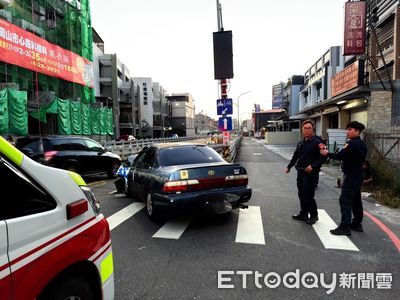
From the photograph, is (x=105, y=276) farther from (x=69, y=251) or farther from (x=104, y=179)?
(x=104, y=179)

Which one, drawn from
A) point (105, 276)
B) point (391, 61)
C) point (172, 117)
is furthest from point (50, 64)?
point (172, 117)

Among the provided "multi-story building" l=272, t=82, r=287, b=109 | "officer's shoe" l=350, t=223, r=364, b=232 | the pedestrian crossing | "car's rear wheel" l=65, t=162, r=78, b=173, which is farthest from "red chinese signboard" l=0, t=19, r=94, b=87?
"multi-story building" l=272, t=82, r=287, b=109

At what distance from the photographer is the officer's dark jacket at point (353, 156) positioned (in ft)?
15.7

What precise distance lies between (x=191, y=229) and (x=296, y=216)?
2150 mm

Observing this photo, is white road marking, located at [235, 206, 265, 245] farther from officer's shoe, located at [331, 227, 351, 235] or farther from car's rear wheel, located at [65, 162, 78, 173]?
car's rear wheel, located at [65, 162, 78, 173]

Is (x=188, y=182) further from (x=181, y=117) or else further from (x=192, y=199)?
(x=181, y=117)

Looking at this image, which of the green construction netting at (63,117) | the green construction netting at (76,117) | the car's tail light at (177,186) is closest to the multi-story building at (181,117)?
the green construction netting at (76,117)

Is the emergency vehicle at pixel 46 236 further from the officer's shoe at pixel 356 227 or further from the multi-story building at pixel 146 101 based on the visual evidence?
the multi-story building at pixel 146 101

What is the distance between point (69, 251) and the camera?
6.53ft

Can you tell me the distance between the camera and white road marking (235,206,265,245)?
15.5 feet

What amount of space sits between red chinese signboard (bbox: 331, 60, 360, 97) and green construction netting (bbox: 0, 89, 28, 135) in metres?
19.9

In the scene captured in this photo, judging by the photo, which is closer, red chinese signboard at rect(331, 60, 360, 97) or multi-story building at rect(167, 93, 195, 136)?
red chinese signboard at rect(331, 60, 360, 97)

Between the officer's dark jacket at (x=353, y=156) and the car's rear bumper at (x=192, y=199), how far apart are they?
1837 mm

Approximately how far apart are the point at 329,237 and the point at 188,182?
2453 mm
